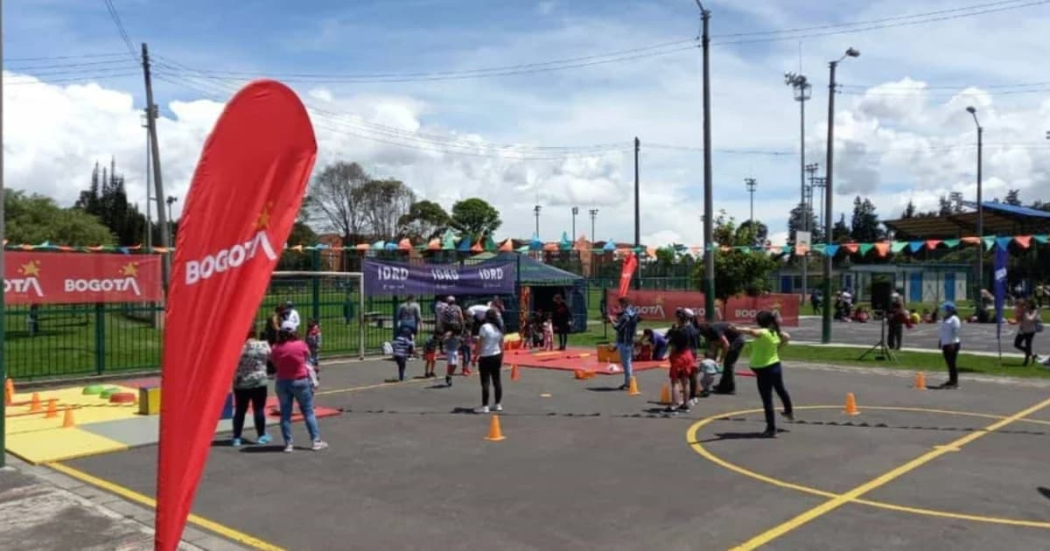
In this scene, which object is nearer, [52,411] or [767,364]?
[767,364]

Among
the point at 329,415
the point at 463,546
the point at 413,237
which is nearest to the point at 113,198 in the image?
the point at 413,237

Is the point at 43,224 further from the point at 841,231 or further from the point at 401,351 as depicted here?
the point at 841,231

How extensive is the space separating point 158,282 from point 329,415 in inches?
308

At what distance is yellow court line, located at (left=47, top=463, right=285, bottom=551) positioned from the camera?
23.0 feet

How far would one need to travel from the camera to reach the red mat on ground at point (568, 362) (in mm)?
20266

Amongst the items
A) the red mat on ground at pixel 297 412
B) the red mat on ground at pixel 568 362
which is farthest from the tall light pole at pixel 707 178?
the red mat on ground at pixel 297 412

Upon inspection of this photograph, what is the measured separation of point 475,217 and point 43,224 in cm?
4303

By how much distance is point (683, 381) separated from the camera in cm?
1388

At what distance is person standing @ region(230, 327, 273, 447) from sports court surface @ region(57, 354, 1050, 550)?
1.41ft

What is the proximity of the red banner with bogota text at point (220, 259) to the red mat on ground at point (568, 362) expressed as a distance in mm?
16315

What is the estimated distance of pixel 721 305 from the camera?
3625 cm

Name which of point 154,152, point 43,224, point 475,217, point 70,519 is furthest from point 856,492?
point 475,217

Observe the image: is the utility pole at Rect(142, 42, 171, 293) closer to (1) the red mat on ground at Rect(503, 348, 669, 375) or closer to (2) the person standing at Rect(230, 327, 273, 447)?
(1) the red mat on ground at Rect(503, 348, 669, 375)

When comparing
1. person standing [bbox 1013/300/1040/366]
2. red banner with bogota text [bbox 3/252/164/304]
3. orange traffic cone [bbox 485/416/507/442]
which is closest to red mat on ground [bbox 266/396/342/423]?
orange traffic cone [bbox 485/416/507/442]
